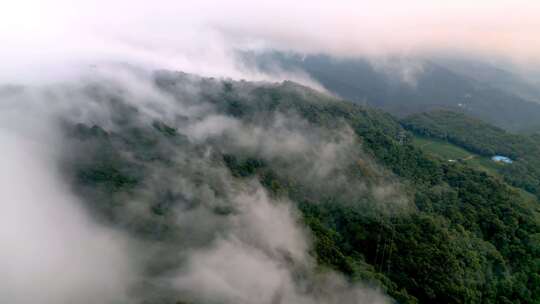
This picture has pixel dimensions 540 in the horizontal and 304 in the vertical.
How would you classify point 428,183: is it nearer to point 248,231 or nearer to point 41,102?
point 248,231

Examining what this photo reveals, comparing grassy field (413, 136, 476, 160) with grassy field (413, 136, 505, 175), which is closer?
grassy field (413, 136, 505, 175)

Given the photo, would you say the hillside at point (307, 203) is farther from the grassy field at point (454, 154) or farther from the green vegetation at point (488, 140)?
the green vegetation at point (488, 140)

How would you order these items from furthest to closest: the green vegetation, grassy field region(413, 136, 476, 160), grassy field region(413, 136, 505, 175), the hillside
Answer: grassy field region(413, 136, 476, 160) → grassy field region(413, 136, 505, 175) → the green vegetation → the hillside

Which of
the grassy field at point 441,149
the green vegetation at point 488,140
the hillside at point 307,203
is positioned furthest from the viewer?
the grassy field at point 441,149

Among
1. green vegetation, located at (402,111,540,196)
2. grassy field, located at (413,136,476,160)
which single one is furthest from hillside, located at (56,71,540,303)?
green vegetation, located at (402,111,540,196)

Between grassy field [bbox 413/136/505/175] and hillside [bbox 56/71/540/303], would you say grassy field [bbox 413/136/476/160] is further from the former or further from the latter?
hillside [bbox 56/71/540/303]

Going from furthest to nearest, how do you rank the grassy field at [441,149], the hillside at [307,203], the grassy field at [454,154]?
the grassy field at [441,149] → the grassy field at [454,154] → the hillside at [307,203]

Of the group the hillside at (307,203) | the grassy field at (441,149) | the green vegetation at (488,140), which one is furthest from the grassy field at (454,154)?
the hillside at (307,203)

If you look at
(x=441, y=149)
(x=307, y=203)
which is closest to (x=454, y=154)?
(x=441, y=149)

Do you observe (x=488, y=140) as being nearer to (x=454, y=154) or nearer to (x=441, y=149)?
(x=441, y=149)
